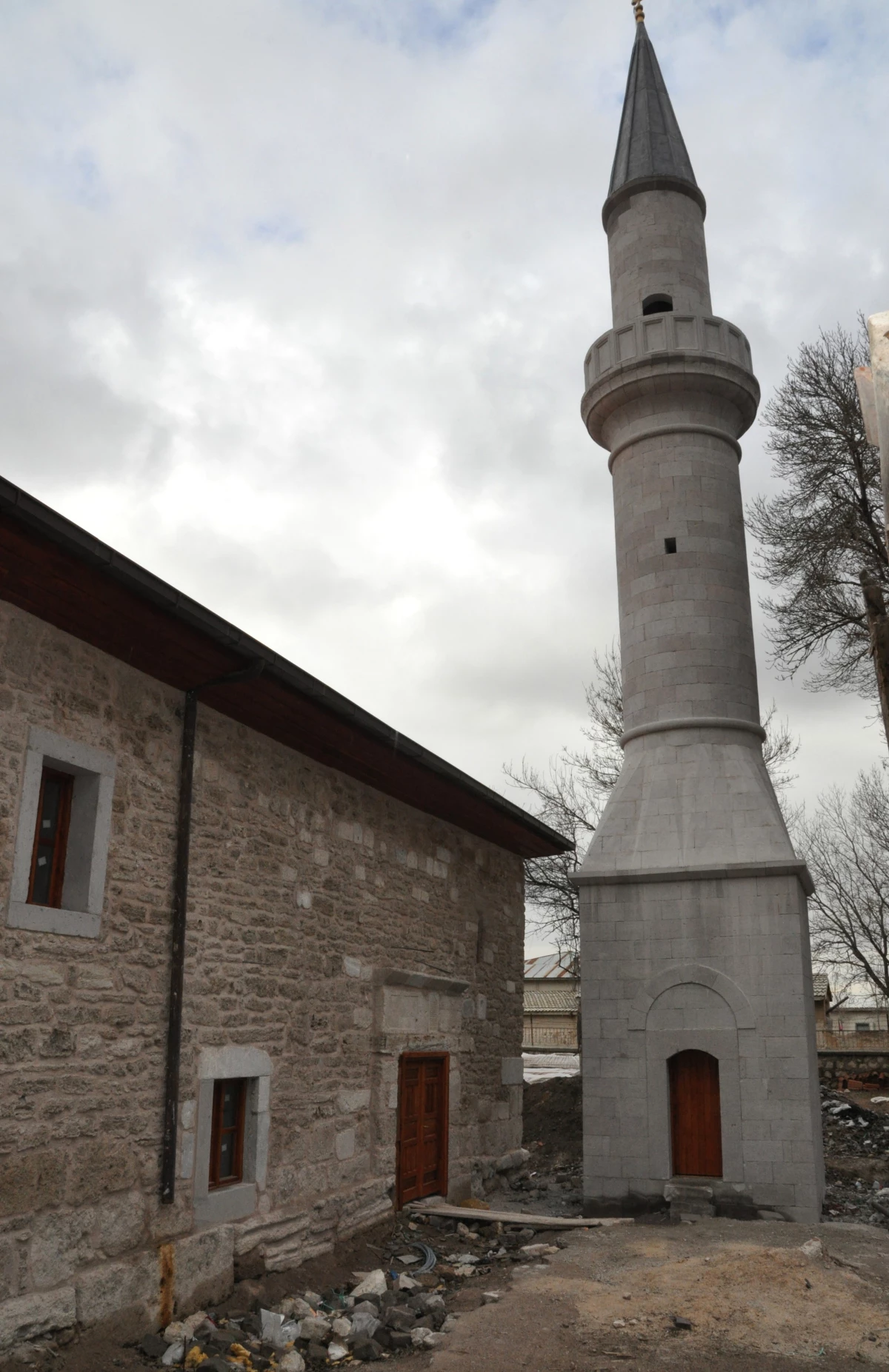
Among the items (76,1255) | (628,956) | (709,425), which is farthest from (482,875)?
(76,1255)

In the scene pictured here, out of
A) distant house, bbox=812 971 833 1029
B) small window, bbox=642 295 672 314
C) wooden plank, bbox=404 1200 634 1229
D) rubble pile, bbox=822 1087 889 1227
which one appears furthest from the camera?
distant house, bbox=812 971 833 1029

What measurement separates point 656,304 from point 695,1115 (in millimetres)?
9133

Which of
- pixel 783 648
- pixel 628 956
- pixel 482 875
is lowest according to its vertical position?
pixel 628 956

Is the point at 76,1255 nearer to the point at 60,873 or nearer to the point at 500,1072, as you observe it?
the point at 60,873

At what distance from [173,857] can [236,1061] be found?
1454 mm

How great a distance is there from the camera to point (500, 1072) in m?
11.3

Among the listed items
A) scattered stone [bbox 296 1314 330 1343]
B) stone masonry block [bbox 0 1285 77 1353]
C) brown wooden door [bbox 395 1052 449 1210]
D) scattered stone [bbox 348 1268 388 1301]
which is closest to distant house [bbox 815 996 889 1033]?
brown wooden door [bbox 395 1052 449 1210]

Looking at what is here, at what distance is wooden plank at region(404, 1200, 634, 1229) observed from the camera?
8.85 m

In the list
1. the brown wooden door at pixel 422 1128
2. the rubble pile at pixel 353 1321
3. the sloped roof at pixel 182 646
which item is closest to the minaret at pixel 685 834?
the brown wooden door at pixel 422 1128

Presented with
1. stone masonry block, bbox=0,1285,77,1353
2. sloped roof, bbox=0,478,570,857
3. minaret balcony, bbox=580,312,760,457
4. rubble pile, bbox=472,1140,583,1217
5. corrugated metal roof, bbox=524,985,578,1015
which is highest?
minaret balcony, bbox=580,312,760,457

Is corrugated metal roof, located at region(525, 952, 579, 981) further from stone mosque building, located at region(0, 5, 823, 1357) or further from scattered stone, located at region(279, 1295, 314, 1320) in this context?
scattered stone, located at region(279, 1295, 314, 1320)

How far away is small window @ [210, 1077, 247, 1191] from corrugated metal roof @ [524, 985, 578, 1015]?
2842 cm

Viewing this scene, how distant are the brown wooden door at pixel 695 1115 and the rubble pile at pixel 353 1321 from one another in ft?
6.58

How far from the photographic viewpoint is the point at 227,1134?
682cm
